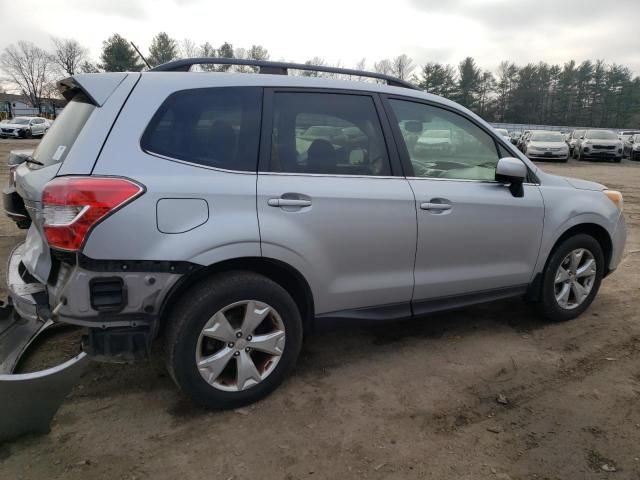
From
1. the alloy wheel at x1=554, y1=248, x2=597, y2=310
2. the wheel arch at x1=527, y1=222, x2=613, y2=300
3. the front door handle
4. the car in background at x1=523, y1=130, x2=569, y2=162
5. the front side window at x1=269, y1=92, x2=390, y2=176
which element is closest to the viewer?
the front side window at x1=269, y1=92, x2=390, y2=176

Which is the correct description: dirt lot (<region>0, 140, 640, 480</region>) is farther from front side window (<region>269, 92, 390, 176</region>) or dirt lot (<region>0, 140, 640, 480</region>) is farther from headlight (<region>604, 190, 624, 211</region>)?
front side window (<region>269, 92, 390, 176</region>)

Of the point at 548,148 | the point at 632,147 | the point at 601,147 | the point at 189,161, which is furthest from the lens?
the point at 632,147

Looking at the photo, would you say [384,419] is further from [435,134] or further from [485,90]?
[485,90]

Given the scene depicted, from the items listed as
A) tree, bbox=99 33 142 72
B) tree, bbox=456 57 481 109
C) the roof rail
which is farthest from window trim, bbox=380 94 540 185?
tree, bbox=456 57 481 109

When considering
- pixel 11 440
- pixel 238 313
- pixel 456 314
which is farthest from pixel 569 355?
pixel 11 440

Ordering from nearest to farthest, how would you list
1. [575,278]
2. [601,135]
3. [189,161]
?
[189,161], [575,278], [601,135]

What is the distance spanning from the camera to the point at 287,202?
263 cm

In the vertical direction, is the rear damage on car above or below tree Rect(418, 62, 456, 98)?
below

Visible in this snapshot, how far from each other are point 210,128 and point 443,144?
5.47 feet

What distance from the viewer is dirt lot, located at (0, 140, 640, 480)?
231cm

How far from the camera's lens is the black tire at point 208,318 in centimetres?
248

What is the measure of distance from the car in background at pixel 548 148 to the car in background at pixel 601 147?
1706mm

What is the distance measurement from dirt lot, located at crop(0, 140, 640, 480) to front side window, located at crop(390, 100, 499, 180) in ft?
4.17

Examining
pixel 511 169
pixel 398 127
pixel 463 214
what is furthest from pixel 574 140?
pixel 398 127
